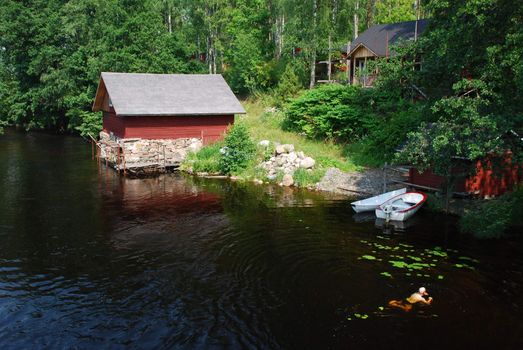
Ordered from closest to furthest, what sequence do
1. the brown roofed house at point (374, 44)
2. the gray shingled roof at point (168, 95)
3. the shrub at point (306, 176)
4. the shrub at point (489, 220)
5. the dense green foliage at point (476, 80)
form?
the dense green foliage at point (476, 80) → the shrub at point (489, 220) → the shrub at point (306, 176) → the gray shingled roof at point (168, 95) → the brown roofed house at point (374, 44)

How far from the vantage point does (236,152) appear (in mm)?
32156

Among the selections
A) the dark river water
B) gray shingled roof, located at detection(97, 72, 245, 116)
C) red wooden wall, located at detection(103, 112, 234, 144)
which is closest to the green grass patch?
red wooden wall, located at detection(103, 112, 234, 144)

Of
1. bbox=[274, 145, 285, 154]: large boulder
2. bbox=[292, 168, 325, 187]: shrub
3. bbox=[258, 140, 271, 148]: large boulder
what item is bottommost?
bbox=[292, 168, 325, 187]: shrub

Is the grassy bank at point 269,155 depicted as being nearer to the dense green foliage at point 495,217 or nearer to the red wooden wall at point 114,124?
the red wooden wall at point 114,124

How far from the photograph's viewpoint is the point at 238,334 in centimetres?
1256

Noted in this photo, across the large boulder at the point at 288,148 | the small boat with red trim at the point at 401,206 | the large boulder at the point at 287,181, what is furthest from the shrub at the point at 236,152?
the small boat with red trim at the point at 401,206

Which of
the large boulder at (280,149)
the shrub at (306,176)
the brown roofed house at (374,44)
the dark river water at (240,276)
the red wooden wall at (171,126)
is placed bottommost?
the dark river water at (240,276)

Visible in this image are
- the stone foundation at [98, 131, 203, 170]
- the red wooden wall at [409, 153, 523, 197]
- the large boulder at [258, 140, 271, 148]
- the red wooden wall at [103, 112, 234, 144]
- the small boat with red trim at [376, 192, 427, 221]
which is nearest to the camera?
the small boat with red trim at [376, 192, 427, 221]

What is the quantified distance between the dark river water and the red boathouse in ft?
33.9

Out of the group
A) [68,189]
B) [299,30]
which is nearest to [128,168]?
[68,189]

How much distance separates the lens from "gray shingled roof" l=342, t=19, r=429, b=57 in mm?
40950

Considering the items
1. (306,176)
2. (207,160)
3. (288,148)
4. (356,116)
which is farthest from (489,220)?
(207,160)

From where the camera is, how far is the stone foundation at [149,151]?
113ft

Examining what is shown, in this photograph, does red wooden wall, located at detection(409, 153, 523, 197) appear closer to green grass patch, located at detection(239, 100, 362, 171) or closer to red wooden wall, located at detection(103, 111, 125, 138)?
green grass patch, located at detection(239, 100, 362, 171)
